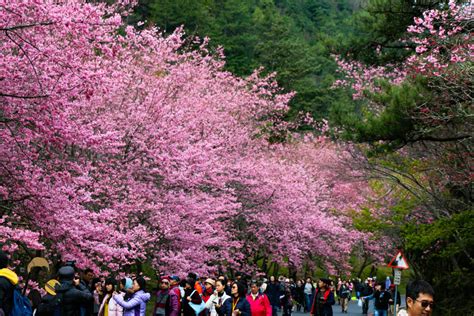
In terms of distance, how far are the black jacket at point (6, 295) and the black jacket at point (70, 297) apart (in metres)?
1.34

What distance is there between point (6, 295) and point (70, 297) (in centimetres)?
152

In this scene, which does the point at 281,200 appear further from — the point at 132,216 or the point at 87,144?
the point at 87,144

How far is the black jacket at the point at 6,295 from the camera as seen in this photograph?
320 inches

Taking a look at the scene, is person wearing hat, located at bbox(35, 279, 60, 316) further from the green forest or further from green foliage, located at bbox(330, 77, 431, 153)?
green foliage, located at bbox(330, 77, 431, 153)

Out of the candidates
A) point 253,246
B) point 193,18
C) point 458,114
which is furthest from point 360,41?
point 193,18

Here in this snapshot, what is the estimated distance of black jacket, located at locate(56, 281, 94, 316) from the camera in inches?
380

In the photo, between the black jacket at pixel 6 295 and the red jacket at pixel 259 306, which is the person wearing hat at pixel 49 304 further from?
the red jacket at pixel 259 306

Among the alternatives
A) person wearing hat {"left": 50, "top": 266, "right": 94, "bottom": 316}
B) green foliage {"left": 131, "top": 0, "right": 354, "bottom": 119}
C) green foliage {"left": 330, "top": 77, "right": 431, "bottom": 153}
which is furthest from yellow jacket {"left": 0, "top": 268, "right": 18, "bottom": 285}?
green foliage {"left": 131, "top": 0, "right": 354, "bottom": 119}

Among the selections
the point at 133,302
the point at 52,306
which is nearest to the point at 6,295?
the point at 52,306

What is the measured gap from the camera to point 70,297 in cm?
967

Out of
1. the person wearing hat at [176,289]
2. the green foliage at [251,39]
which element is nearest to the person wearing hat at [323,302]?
the person wearing hat at [176,289]

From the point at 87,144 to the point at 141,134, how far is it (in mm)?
5784

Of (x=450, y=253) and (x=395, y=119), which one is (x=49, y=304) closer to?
(x=395, y=119)

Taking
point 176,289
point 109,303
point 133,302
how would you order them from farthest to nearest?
1. point 176,289
2. point 109,303
3. point 133,302
